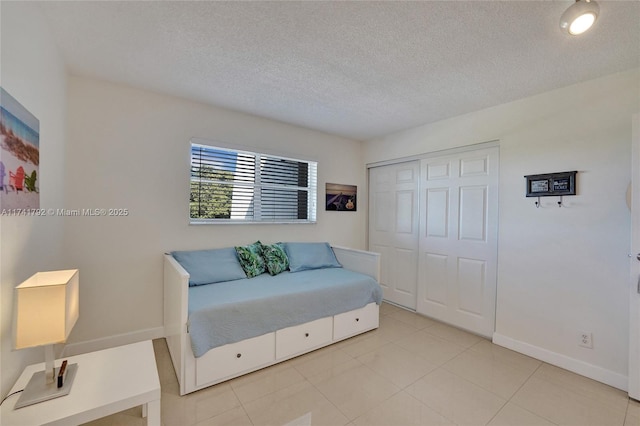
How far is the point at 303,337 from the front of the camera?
239 cm

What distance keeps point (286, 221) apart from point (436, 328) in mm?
2181

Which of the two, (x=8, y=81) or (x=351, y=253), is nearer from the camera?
(x=8, y=81)

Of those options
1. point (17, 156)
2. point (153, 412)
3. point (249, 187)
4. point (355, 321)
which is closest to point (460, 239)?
point (355, 321)

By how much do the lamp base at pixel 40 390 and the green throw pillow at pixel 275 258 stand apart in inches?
71.2

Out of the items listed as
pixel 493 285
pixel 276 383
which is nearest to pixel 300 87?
pixel 276 383

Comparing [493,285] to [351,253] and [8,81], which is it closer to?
[351,253]

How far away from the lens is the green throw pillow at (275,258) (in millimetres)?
2965

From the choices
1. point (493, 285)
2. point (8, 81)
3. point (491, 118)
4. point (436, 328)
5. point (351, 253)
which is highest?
point (491, 118)

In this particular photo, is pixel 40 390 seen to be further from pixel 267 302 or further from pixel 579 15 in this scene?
pixel 579 15

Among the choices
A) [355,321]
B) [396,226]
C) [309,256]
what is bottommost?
[355,321]

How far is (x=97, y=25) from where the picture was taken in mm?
1688

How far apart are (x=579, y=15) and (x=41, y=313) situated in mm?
2800

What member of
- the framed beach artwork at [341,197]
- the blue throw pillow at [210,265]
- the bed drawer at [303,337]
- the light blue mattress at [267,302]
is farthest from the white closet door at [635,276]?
the blue throw pillow at [210,265]

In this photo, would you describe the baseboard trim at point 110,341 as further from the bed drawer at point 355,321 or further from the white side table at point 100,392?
the bed drawer at point 355,321
